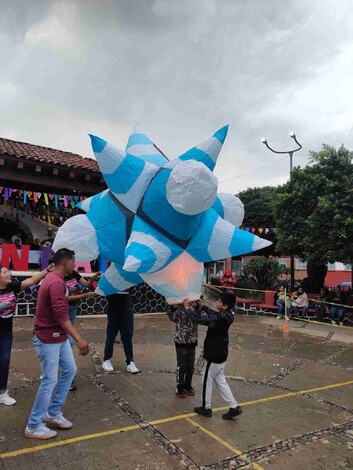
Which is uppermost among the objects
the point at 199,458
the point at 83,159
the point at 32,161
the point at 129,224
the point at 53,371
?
the point at 83,159

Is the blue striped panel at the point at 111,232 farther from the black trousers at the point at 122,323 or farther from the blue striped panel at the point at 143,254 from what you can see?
the black trousers at the point at 122,323

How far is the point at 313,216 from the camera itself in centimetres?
1129

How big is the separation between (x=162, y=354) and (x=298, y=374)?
2.13 meters

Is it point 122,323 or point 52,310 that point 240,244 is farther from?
point 122,323

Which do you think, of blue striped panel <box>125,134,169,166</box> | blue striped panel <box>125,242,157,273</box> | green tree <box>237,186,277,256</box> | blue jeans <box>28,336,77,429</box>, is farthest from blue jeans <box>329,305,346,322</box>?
green tree <box>237,186,277,256</box>

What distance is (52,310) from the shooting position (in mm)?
3359

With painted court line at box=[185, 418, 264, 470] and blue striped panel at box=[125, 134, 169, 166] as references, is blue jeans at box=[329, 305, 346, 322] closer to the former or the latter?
painted court line at box=[185, 418, 264, 470]

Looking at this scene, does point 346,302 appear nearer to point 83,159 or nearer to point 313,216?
point 313,216

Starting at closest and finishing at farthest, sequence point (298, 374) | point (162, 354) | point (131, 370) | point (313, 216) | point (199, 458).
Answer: point (199, 458), point (131, 370), point (298, 374), point (162, 354), point (313, 216)

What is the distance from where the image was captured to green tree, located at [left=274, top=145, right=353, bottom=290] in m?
10.7

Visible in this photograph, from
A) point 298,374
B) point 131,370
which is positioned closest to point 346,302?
point 298,374

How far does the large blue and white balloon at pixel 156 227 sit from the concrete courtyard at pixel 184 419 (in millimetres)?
1242

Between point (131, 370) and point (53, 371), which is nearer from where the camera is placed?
point (53, 371)

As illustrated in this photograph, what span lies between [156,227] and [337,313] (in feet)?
31.7
